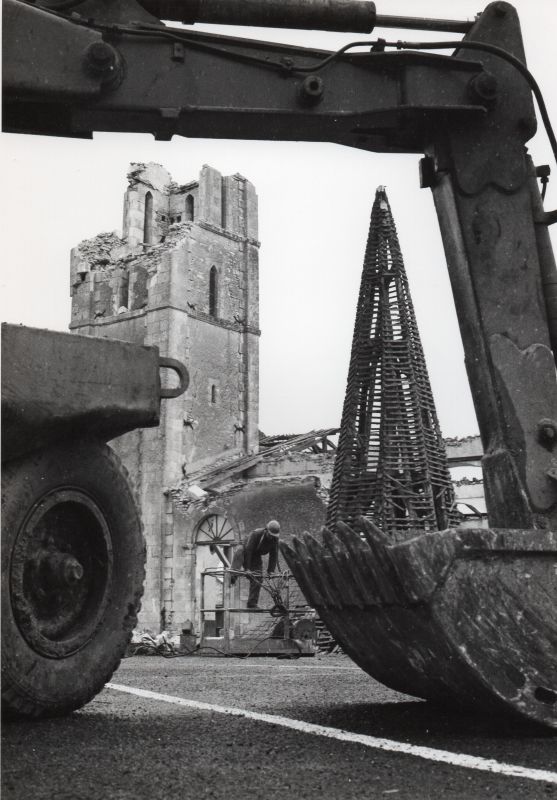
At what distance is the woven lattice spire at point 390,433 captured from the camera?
15.8 metres

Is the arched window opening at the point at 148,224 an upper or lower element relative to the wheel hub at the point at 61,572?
upper

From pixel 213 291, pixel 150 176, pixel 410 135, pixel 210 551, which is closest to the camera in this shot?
pixel 410 135

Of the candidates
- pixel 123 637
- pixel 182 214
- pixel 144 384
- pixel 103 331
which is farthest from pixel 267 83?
pixel 182 214

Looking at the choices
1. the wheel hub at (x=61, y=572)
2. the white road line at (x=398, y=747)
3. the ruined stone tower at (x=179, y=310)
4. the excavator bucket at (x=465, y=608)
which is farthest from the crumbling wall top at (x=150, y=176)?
the excavator bucket at (x=465, y=608)

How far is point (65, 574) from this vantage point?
3580 millimetres

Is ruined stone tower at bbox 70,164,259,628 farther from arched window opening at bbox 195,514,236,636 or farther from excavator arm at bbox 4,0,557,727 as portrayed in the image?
excavator arm at bbox 4,0,557,727

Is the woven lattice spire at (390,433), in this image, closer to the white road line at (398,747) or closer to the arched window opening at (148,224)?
the white road line at (398,747)

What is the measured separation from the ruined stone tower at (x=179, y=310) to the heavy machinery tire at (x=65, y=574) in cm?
2620

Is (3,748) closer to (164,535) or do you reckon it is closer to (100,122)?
(100,122)

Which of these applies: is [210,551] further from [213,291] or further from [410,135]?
[410,135]

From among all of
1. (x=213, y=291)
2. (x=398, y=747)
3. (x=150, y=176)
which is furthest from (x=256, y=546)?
(x=150, y=176)

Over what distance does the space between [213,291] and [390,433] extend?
20278 mm

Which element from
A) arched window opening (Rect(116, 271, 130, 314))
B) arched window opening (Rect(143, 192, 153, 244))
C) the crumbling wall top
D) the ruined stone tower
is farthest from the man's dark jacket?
the crumbling wall top

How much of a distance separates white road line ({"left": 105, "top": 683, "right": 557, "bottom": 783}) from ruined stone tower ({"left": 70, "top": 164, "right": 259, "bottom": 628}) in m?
26.1
